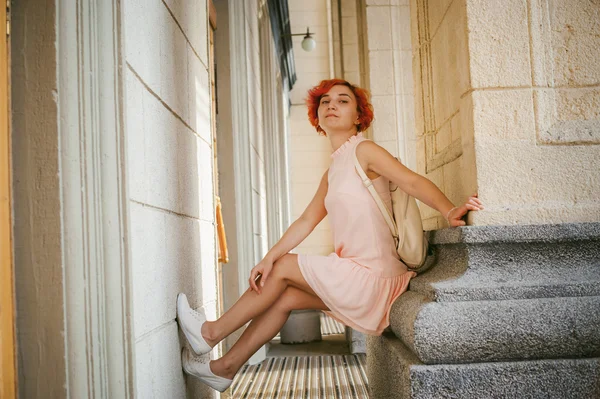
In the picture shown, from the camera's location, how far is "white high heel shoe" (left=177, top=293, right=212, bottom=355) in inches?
84.6

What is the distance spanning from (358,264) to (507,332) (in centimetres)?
75

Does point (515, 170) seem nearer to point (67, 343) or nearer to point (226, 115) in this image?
point (67, 343)

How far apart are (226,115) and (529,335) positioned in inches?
118

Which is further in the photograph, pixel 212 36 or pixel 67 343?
pixel 212 36

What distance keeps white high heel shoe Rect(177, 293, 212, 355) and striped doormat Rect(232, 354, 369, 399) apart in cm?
118

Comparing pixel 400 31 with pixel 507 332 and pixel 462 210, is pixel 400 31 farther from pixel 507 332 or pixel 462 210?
pixel 507 332

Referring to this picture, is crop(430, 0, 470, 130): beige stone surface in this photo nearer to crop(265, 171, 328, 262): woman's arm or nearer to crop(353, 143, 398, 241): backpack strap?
crop(353, 143, 398, 241): backpack strap

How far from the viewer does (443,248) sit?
7.09ft

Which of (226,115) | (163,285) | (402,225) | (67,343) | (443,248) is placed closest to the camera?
(67,343)

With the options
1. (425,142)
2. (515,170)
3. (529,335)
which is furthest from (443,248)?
(425,142)

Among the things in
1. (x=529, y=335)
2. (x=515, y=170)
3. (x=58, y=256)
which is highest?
(x=515, y=170)

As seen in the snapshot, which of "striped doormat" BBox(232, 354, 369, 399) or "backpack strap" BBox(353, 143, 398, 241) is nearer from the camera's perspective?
"backpack strap" BBox(353, 143, 398, 241)

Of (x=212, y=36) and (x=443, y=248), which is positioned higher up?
(x=212, y=36)

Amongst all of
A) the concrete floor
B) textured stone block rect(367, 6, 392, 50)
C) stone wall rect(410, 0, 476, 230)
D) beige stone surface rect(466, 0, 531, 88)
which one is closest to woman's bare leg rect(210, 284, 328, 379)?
stone wall rect(410, 0, 476, 230)
